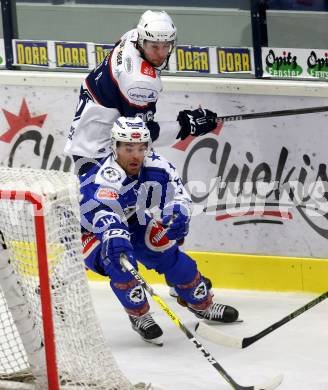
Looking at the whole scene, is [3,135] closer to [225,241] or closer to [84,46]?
[84,46]

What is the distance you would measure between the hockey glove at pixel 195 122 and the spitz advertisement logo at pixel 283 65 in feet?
1.43

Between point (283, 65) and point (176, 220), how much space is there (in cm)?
113

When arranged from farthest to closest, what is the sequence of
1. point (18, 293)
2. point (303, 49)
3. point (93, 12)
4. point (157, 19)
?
point (93, 12) < point (303, 49) < point (157, 19) < point (18, 293)

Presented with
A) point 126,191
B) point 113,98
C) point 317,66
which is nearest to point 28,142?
point 113,98

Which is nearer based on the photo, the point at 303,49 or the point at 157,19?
the point at 157,19

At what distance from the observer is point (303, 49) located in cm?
613

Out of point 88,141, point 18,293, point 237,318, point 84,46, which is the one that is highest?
point 84,46

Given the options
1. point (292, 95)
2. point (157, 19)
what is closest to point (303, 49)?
point (292, 95)

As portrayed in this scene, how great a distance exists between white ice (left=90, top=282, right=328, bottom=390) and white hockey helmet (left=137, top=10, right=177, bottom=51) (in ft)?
4.28

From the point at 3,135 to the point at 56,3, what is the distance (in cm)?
74

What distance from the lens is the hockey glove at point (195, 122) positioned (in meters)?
5.93

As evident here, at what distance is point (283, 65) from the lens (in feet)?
20.3

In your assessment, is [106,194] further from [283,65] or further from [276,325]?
[283,65]

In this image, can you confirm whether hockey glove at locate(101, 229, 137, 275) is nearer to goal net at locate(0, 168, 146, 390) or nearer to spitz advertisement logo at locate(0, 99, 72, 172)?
goal net at locate(0, 168, 146, 390)
